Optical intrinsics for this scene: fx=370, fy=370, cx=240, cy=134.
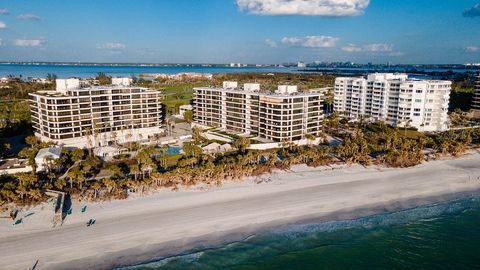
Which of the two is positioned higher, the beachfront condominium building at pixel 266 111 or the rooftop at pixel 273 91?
the rooftop at pixel 273 91

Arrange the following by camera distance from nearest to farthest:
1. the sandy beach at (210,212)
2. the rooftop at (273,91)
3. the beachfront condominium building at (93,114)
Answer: the sandy beach at (210,212) < the beachfront condominium building at (93,114) < the rooftop at (273,91)

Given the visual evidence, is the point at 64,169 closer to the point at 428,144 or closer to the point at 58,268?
the point at 58,268

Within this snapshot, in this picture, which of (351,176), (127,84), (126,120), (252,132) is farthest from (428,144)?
(127,84)

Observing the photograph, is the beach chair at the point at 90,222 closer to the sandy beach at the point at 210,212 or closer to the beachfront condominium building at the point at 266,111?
the sandy beach at the point at 210,212

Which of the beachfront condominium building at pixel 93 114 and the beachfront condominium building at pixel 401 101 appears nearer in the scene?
the beachfront condominium building at pixel 93 114

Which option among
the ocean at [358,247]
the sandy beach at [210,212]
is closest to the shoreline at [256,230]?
the sandy beach at [210,212]

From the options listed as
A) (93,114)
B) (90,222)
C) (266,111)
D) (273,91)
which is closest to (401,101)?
(273,91)

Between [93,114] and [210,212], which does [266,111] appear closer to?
[210,212]
